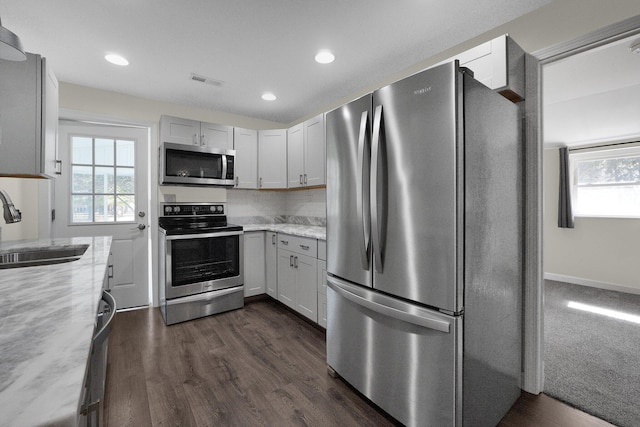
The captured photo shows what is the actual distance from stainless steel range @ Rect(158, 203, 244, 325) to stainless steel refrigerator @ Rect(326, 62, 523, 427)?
1847 millimetres

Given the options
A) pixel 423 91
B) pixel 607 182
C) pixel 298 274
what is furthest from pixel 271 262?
pixel 607 182

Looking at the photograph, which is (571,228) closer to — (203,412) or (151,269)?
(203,412)

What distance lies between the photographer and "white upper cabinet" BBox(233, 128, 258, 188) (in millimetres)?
3795

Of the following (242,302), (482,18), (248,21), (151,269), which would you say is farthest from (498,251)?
(151,269)

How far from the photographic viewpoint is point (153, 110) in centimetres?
346

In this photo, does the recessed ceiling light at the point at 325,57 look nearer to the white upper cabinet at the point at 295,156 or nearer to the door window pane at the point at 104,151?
the white upper cabinet at the point at 295,156

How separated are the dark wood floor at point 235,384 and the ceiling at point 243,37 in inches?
95.9

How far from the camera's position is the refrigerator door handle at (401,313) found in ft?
4.50

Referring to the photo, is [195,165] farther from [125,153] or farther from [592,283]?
[592,283]

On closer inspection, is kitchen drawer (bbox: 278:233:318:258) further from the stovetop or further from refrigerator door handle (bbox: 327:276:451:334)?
refrigerator door handle (bbox: 327:276:451:334)

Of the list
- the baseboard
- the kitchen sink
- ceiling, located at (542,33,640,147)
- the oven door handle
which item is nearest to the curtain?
ceiling, located at (542,33,640,147)

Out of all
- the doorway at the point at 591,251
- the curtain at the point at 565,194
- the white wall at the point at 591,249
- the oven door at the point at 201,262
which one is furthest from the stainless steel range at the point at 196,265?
the curtain at the point at 565,194

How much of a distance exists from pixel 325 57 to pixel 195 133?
1809 millimetres

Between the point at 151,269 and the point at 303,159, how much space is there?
7.25 ft
